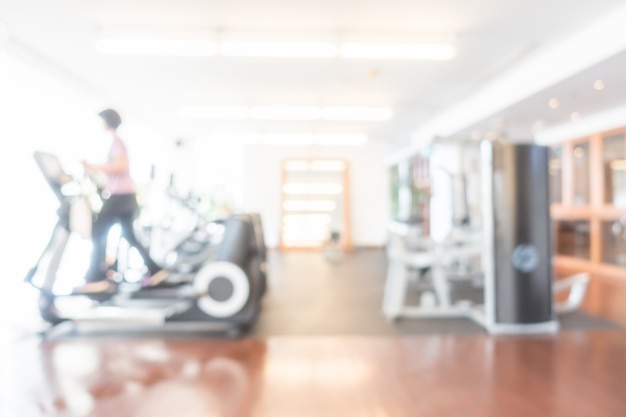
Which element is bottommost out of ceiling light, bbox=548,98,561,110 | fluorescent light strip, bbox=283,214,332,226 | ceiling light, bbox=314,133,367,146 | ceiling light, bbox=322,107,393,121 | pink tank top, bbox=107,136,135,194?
fluorescent light strip, bbox=283,214,332,226

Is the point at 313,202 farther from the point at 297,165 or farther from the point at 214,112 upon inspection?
the point at 214,112

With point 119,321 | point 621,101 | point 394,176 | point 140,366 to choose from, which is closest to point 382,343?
point 140,366

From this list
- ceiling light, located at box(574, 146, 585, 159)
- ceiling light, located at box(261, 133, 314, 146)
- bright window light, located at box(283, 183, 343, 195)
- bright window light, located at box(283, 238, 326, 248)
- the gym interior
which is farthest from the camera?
bright window light, located at box(283, 183, 343, 195)

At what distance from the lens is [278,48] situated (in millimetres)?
3949

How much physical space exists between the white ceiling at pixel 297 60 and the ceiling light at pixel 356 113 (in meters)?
0.19

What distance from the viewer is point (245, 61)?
4.81 meters

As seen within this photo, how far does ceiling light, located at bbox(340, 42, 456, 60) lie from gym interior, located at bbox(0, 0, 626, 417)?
0.03m

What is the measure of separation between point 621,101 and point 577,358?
4.48 meters

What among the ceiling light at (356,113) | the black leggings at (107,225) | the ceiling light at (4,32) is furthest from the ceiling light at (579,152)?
the ceiling light at (4,32)

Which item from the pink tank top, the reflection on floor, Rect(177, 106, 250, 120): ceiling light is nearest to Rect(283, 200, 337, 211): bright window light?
Rect(177, 106, 250, 120): ceiling light

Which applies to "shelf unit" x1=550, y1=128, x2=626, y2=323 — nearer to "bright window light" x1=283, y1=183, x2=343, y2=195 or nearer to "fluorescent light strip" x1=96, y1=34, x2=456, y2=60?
"fluorescent light strip" x1=96, y1=34, x2=456, y2=60

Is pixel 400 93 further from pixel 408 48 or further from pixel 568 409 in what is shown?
pixel 568 409

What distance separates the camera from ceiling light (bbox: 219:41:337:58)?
156 inches

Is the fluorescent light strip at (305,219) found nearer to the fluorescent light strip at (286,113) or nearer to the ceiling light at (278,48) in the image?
the fluorescent light strip at (286,113)
